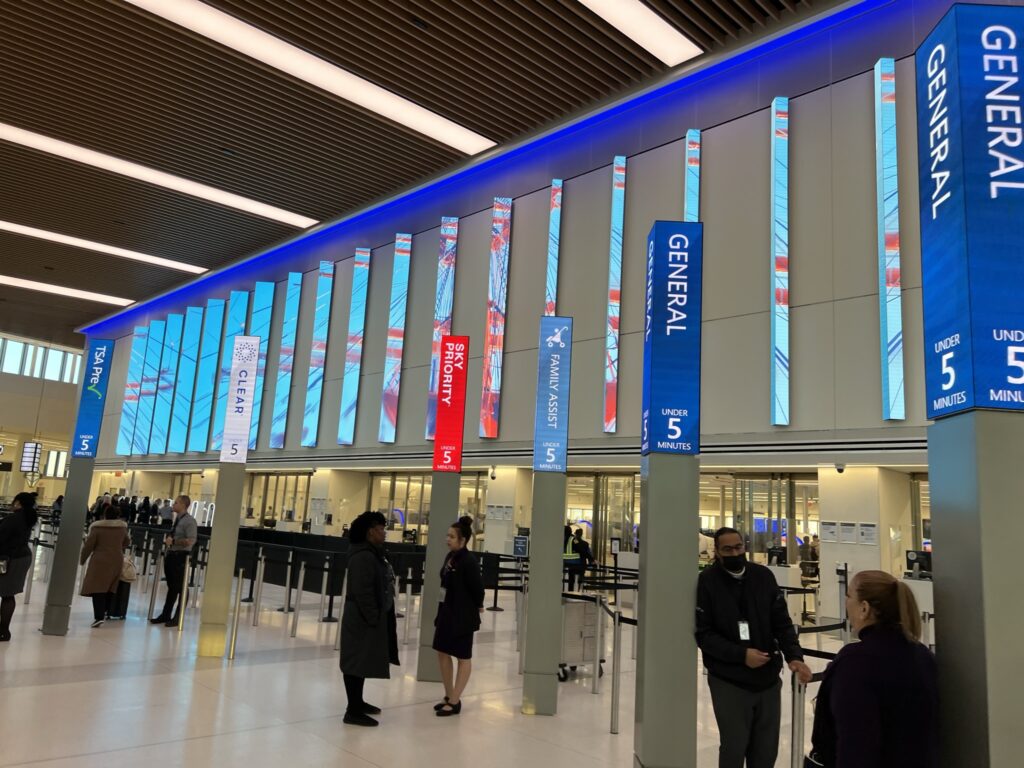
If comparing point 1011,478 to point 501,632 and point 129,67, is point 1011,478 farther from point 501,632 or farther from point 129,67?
point 129,67

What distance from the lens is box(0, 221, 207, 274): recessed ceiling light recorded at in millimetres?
22475

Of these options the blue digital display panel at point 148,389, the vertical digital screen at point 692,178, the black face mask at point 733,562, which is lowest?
the black face mask at point 733,562

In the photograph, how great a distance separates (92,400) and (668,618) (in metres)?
8.69

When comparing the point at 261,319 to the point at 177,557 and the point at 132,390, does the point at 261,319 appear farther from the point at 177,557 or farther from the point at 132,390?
the point at 177,557

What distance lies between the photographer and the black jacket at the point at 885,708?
2.17m

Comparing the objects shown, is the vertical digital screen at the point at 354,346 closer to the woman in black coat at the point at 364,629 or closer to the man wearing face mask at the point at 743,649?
the woman in black coat at the point at 364,629

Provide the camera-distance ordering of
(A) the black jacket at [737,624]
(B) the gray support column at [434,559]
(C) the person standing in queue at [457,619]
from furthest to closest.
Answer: (B) the gray support column at [434,559] < (C) the person standing in queue at [457,619] < (A) the black jacket at [737,624]

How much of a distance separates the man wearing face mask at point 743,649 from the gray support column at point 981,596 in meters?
1.18

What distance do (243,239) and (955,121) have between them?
2318cm

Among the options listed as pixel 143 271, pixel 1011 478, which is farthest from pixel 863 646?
pixel 143 271

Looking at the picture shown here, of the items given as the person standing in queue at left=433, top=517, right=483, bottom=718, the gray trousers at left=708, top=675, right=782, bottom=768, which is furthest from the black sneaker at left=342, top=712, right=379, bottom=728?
the gray trousers at left=708, top=675, right=782, bottom=768

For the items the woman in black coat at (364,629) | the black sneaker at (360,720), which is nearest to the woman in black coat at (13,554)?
the woman in black coat at (364,629)

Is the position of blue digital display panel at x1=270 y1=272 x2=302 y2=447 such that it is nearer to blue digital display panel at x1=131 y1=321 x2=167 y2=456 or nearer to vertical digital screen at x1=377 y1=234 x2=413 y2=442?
vertical digital screen at x1=377 y1=234 x2=413 y2=442

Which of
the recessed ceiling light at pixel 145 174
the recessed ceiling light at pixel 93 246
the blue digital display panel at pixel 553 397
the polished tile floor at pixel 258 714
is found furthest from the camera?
the recessed ceiling light at pixel 93 246
